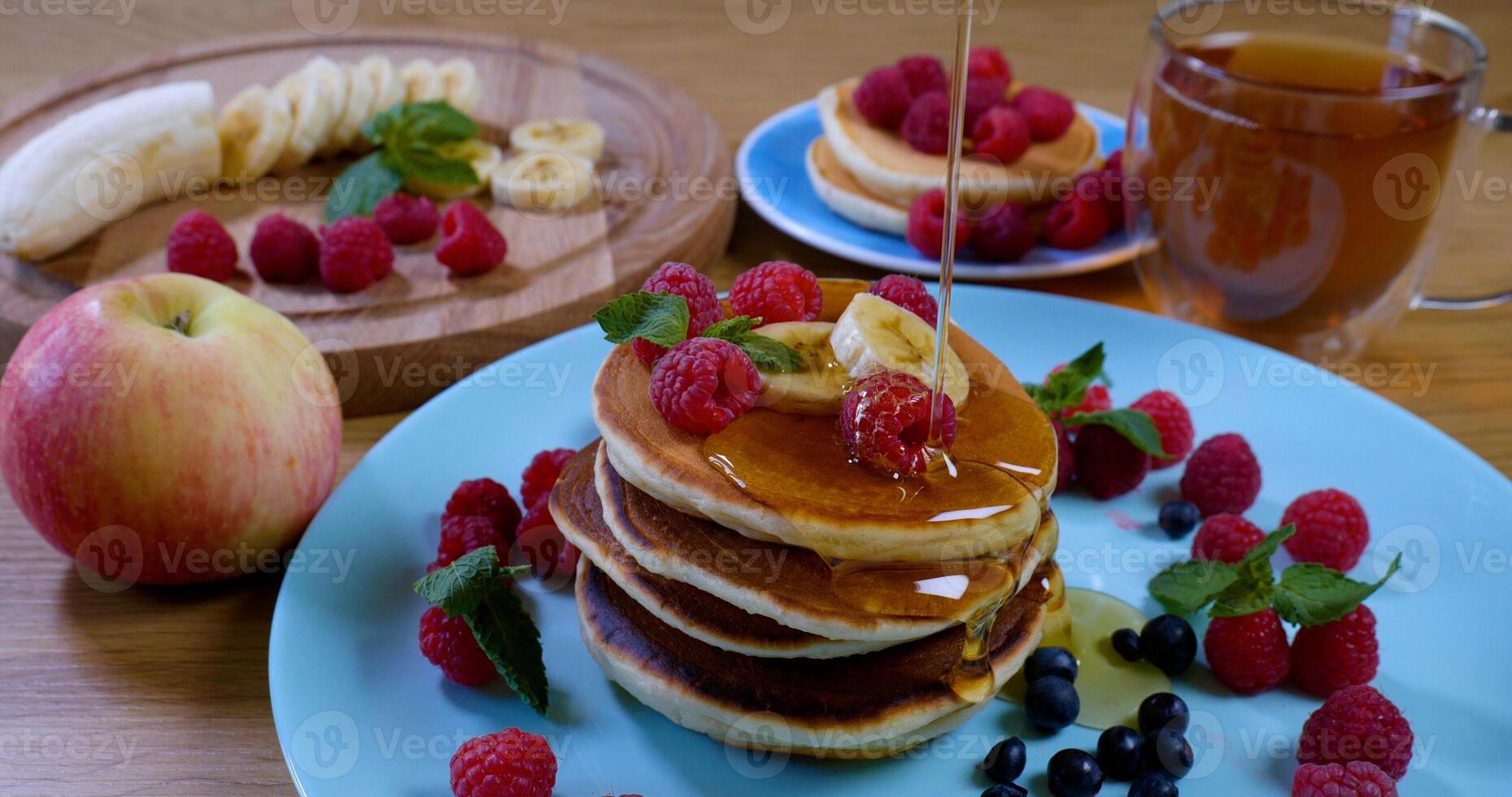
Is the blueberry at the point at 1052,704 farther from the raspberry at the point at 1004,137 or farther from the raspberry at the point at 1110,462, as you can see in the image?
the raspberry at the point at 1004,137

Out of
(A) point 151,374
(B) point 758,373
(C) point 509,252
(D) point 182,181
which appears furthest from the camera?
(D) point 182,181

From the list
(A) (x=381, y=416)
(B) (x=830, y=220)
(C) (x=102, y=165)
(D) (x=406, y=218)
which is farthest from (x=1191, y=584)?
(C) (x=102, y=165)

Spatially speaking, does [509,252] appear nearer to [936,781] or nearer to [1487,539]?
[936,781]

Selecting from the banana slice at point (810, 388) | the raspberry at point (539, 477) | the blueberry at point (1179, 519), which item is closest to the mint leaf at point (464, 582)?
the raspberry at point (539, 477)

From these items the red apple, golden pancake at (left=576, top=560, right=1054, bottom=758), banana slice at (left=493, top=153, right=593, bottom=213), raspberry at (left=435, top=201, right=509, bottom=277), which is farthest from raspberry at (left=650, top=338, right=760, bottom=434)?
banana slice at (left=493, top=153, right=593, bottom=213)

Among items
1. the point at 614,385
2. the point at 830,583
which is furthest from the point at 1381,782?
the point at 614,385

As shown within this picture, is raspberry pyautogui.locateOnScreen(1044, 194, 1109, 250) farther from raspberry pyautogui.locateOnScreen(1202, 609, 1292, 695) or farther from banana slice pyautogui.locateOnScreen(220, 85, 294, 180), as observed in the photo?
banana slice pyautogui.locateOnScreen(220, 85, 294, 180)

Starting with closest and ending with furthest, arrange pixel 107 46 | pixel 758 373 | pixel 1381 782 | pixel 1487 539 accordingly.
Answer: pixel 1381 782, pixel 758 373, pixel 1487 539, pixel 107 46
